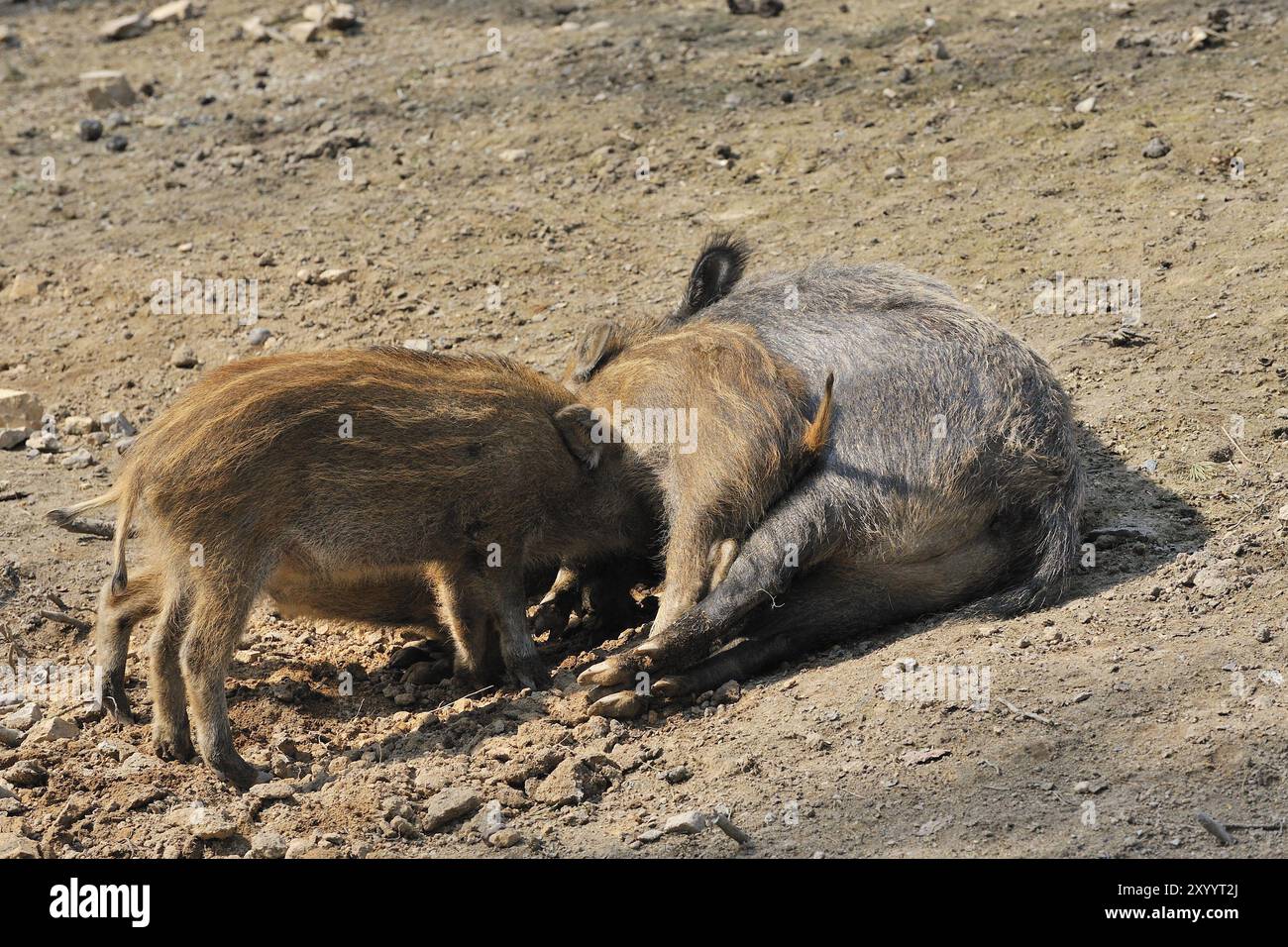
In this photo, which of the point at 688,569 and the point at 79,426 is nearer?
the point at 688,569

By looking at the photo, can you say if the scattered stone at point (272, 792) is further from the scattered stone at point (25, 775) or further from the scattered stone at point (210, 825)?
the scattered stone at point (25, 775)

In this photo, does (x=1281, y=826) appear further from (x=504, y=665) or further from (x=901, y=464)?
(x=504, y=665)

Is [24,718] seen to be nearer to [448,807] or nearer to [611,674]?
[448,807]

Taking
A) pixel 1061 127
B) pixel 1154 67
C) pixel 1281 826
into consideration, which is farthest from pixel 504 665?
pixel 1154 67

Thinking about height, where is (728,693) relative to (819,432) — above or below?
below

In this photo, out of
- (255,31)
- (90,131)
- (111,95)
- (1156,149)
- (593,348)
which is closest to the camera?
(593,348)

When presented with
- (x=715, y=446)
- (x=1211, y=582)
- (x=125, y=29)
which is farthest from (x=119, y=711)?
(x=125, y=29)

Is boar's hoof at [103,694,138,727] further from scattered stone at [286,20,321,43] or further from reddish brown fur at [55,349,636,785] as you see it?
scattered stone at [286,20,321,43]

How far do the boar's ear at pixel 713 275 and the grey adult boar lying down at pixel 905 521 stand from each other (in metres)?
1.04

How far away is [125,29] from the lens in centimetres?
1068

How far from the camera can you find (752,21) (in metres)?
9.16

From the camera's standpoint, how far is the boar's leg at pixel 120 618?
15.2 feet

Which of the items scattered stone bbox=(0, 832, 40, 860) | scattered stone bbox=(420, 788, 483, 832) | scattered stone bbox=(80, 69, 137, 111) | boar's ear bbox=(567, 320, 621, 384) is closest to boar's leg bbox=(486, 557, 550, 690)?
scattered stone bbox=(420, 788, 483, 832)

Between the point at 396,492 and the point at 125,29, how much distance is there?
7571mm
